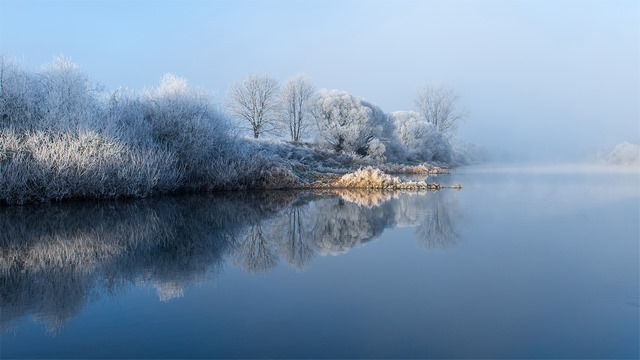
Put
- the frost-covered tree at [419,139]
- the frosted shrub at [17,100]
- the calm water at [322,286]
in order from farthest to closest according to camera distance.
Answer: the frost-covered tree at [419,139], the frosted shrub at [17,100], the calm water at [322,286]

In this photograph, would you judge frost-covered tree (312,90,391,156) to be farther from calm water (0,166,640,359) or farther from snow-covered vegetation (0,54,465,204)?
calm water (0,166,640,359)

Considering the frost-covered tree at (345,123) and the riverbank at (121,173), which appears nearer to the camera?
the riverbank at (121,173)

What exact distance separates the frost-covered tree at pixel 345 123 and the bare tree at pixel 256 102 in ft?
19.4

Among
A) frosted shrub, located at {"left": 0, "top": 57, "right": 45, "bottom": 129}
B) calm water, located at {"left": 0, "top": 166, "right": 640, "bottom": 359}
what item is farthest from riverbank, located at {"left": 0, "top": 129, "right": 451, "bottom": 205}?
calm water, located at {"left": 0, "top": 166, "right": 640, "bottom": 359}

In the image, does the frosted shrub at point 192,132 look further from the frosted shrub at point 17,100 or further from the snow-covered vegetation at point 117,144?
the frosted shrub at point 17,100

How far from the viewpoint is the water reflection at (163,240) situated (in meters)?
6.52

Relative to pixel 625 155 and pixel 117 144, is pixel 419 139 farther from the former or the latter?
pixel 117 144

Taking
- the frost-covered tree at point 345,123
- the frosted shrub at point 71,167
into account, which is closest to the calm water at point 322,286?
the frosted shrub at point 71,167

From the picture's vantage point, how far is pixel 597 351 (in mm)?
4367

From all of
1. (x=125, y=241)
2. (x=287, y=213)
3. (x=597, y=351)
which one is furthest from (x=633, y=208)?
(x=125, y=241)

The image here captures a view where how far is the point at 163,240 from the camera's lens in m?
10.1

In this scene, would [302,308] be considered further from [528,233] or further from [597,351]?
[528,233]

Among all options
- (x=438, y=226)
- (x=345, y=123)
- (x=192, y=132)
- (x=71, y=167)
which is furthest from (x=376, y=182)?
(x=345, y=123)

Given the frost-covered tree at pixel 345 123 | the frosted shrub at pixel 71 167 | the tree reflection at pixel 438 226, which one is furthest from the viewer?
the frost-covered tree at pixel 345 123
